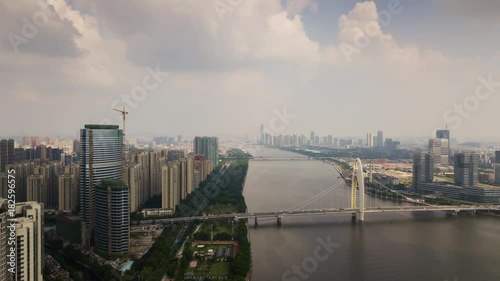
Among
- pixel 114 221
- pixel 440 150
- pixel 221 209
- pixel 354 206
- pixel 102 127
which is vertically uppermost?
pixel 102 127

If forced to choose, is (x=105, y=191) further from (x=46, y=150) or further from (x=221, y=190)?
(x=46, y=150)

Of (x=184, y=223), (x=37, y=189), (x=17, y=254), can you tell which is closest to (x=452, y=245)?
(x=184, y=223)

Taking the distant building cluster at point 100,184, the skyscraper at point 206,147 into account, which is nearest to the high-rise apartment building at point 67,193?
the distant building cluster at point 100,184

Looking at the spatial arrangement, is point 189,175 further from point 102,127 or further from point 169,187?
point 102,127

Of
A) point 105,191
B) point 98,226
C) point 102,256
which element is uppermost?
point 105,191

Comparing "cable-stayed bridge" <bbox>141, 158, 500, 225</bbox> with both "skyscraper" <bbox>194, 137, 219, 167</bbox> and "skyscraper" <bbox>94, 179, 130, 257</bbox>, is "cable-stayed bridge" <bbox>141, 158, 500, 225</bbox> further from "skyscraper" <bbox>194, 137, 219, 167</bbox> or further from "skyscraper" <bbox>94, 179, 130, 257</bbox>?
"skyscraper" <bbox>194, 137, 219, 167</bbox>

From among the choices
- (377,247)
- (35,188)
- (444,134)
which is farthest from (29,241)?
(444,134)

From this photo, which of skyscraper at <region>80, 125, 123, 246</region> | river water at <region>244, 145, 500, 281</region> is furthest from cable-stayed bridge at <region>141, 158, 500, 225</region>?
skyscraper at <region>80, 125, 123, 246</region>
